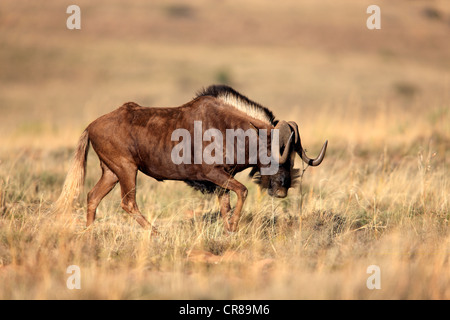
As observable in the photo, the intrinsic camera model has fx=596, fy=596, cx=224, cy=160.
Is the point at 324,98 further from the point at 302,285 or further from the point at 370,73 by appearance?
the point at 302,285

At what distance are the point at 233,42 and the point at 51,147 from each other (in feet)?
115

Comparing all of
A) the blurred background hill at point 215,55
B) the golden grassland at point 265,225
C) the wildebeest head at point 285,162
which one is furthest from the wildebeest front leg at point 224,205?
the blurred background hill at point 215,55

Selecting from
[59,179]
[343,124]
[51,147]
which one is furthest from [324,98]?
[59,179]

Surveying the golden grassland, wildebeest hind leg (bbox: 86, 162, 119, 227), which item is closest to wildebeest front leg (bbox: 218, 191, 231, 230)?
the golden grassland

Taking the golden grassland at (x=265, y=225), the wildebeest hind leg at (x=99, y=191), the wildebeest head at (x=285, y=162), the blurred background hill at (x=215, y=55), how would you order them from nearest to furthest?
the golden grassland at (x=265, y=225), the wildebeest head at (x=285, y=162), the wildebeest hind leg at (x=99, y=191), the blurred background hill at (x=215, y=55)

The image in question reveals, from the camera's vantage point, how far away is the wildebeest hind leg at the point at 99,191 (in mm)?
7289

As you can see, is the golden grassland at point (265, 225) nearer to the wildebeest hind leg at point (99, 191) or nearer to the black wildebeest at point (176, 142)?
the wildebeest hind leg at point (99, 191)

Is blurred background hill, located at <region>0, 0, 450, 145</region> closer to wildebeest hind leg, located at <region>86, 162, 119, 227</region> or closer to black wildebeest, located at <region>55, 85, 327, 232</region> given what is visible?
black wildebeest, located at <region>55, 85, 327, 232</region>

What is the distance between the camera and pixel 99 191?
735 cm

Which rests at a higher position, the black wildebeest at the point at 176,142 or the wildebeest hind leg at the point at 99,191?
the black wildebeest at the point at 176,142

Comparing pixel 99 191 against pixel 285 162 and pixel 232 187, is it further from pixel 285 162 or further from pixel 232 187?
pixel 285 162

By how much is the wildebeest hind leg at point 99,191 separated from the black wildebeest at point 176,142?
12mm

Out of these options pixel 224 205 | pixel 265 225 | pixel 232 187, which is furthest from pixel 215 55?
pixel 232 187

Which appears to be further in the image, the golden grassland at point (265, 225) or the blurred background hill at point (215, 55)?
the blurred background hill at point (215, 55)
